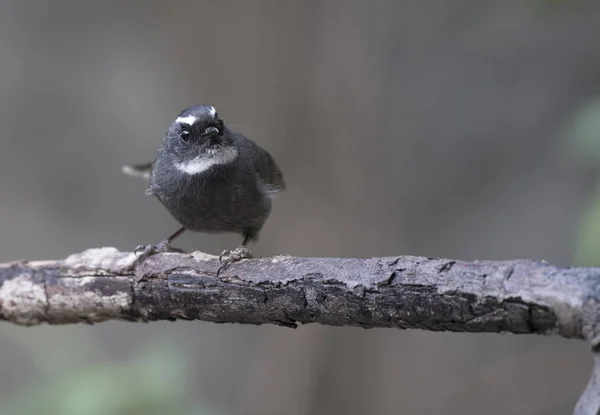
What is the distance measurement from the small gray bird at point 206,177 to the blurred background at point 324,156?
1.55 m

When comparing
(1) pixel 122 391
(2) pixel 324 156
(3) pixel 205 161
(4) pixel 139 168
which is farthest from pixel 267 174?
(2) pixel 324 156

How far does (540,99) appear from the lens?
21.7ft

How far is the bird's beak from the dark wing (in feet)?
1.36

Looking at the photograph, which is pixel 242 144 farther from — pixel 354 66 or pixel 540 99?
pixel 540 99

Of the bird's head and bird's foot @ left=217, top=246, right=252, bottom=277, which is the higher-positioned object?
the bird's head

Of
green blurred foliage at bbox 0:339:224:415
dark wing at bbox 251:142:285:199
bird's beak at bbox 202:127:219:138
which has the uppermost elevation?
bird's beak at bbox 202:127:219:138

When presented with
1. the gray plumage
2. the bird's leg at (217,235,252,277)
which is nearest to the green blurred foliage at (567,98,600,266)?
the bird's leg at (217,235,252,277)

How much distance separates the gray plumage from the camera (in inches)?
156

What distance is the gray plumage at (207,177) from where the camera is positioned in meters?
3.96

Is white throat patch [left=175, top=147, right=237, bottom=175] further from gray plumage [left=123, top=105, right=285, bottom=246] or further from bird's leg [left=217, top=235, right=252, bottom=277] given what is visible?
bird's leg [left=217, top=235, right=252, bottom=277]

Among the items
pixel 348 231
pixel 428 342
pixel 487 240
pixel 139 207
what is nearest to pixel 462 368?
pixel 428 342

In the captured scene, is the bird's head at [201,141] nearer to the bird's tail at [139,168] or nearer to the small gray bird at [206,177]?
the small gray bird at [206,177]

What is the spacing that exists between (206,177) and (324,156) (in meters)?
2.62

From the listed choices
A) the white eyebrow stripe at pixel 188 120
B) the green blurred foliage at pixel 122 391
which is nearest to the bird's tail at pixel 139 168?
the white eyebrow stripe at pixel 188 120
